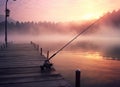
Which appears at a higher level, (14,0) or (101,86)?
(14,0)

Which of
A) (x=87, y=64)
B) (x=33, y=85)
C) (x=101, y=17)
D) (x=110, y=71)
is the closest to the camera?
(x=33, y=85)

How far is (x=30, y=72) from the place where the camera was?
14.5 metres

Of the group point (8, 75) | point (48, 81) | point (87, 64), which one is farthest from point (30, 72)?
point (87, 64)

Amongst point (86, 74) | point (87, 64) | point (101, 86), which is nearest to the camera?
point (101, 86)

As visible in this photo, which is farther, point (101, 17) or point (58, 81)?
point (101, 17)

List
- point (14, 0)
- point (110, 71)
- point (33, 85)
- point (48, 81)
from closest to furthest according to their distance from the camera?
point (33, 85) → point (48, 81) → point (110, 71) → point (14, 0)

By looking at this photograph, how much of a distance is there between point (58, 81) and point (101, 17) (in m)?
4.81

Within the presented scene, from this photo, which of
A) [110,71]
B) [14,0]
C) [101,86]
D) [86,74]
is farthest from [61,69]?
[14,0]

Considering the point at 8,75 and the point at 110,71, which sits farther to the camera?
the point at 110,71

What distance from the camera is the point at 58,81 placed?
39.0 feet

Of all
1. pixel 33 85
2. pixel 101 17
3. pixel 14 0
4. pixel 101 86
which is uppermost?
pixel 14 0

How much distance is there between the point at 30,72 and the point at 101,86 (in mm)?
12809

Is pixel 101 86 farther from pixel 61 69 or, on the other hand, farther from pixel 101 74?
pixel 61 69

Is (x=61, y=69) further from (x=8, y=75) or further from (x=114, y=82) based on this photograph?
(x=8, y=75)
